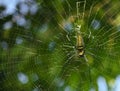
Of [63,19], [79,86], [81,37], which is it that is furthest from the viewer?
[79,86]

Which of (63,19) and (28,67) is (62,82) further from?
(63,19)

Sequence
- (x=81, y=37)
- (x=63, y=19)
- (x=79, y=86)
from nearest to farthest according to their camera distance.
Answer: (x=81, y=37) → (x=63, y=19) → (x=79, y=86)

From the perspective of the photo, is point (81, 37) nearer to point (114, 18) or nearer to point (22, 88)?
point (114, 18)

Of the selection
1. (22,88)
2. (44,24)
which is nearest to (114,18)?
(44,24)

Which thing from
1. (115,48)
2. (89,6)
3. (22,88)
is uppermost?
(89,6)

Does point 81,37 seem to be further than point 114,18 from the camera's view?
No

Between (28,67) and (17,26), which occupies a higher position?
(17,26)

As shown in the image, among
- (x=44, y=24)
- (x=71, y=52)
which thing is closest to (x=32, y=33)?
(x=44, y=24)
